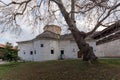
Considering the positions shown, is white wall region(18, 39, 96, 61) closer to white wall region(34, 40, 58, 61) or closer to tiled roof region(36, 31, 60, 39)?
white wall region(34, 40, 58, 61)

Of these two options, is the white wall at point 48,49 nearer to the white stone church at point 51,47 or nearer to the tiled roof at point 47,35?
the white stone church at point 51,47

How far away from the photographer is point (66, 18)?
873 inches

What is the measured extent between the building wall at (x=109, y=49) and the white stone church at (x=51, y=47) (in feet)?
17.1

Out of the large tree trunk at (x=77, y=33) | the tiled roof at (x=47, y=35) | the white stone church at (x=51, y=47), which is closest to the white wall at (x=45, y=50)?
the white stone church at (x=51, y=47)

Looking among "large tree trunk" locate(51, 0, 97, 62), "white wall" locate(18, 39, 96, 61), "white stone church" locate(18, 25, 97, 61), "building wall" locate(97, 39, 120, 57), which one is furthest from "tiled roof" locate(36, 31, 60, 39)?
"large tree trunk" locate(51, 0, 97, 62)

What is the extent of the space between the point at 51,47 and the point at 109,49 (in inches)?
582

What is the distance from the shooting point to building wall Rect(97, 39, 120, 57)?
52.2 metres

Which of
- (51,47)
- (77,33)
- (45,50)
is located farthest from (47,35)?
(77,33)

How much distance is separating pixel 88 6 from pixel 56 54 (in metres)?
28.0

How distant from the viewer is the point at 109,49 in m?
53.7

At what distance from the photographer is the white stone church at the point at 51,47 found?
45.5m

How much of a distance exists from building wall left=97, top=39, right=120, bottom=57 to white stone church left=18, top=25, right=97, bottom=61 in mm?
5223

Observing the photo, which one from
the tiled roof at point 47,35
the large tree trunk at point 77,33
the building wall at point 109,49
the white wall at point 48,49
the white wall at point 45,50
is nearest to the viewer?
the large tree trunk at point 77,33

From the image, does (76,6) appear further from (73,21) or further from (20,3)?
(20,3)
